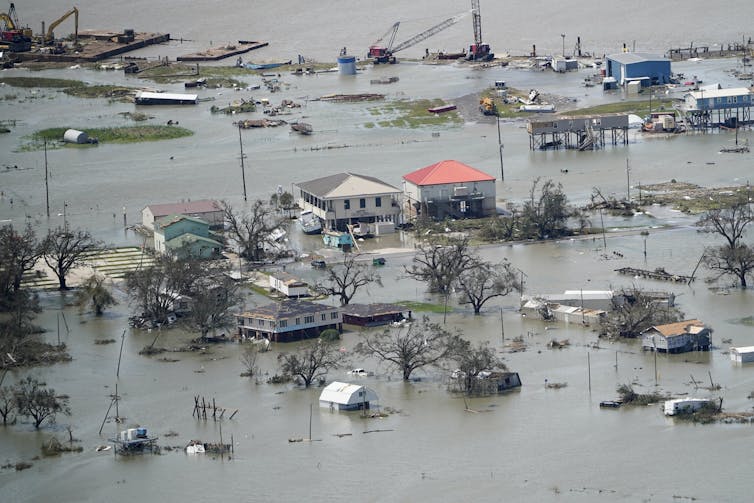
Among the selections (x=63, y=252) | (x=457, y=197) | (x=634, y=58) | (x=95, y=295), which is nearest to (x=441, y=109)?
(x=634, y=58)

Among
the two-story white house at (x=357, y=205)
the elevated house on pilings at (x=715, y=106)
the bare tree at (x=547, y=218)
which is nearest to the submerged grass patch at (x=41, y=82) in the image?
the elevated house on pilings at (x=715, y=106)

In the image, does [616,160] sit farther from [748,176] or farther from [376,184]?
[376,184]

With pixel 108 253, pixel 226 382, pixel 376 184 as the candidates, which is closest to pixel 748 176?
pixel 376 184

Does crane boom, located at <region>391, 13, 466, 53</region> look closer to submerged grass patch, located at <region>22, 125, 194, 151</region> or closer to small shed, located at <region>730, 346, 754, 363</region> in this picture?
submerged grass patch, located at <region>22, 125, 194, 151</region>

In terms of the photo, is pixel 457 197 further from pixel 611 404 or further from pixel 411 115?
pixel 411 115

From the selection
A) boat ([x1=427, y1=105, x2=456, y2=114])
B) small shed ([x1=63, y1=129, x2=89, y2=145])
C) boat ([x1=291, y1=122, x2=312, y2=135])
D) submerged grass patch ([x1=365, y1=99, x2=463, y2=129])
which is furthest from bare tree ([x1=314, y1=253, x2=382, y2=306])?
boat ([x1=427, y1=105, x2=456, y2=114])
